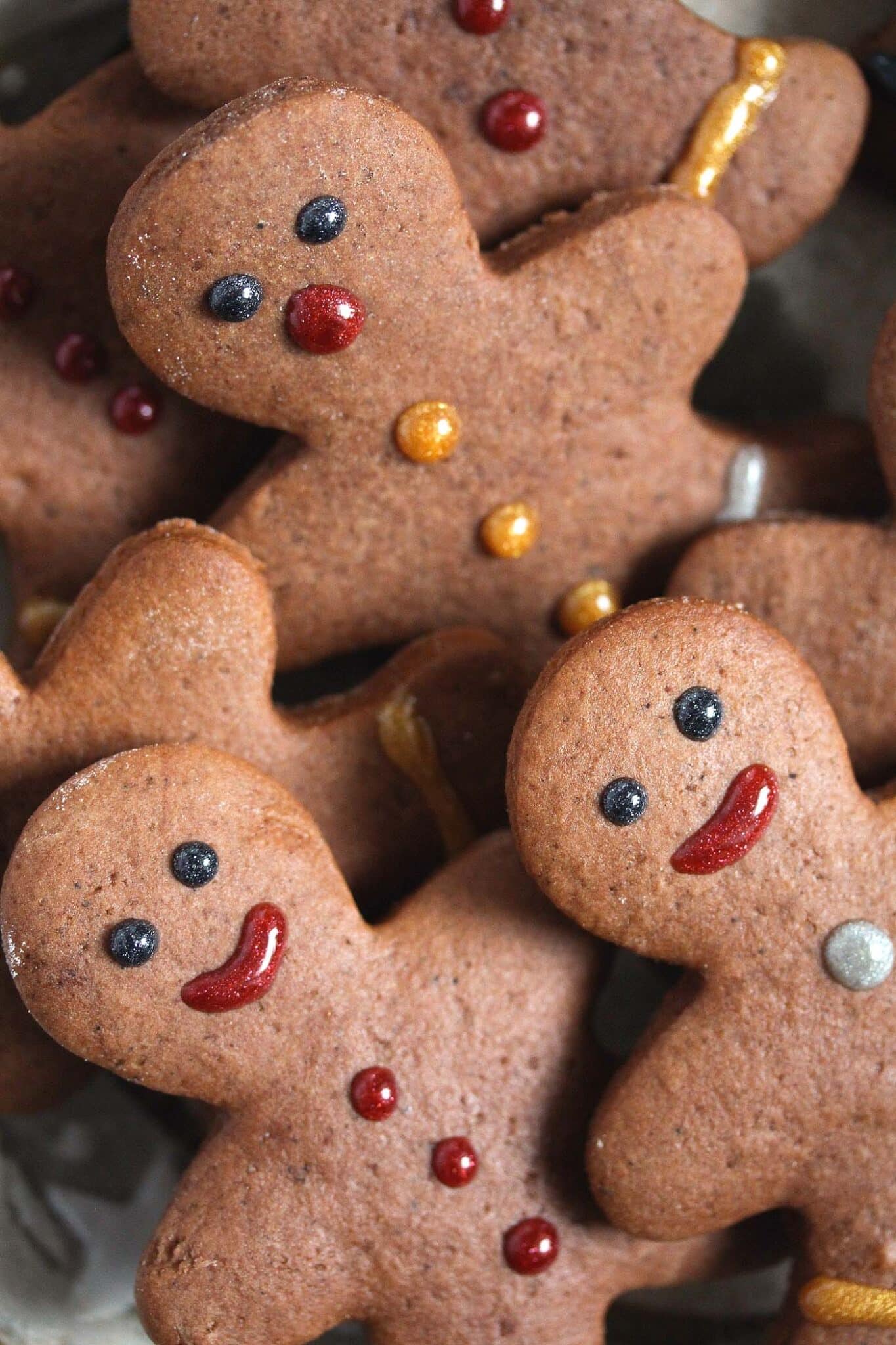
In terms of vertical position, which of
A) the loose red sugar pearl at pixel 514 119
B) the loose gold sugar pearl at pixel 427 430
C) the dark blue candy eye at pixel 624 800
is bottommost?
the dark blue candy eye at pixel 624 800

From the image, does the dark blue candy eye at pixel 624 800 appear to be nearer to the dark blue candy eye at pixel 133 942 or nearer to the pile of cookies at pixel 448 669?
the pile of cookies at pixel 448 669

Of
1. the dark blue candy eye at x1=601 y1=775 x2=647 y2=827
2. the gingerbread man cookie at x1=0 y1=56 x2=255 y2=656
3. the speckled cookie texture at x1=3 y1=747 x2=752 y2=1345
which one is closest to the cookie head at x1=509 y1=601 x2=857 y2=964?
the dark blue candy eye at x1=601 y1=775 x2=647 y2=827

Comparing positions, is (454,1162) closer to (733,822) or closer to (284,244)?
(733,822)

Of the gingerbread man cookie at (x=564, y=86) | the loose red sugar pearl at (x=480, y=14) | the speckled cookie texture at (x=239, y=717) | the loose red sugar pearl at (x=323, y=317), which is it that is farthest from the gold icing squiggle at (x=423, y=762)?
the loose red sugar pearl at (x=480, y=14)

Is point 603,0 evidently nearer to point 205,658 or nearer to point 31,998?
point 205,658

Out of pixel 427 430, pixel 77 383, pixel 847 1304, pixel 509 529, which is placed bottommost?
pixel 847 1304

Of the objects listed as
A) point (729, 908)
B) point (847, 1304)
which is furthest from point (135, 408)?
point (847, 1304)

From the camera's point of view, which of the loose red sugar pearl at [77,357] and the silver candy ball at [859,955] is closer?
the silver candy ball at [859,955]
